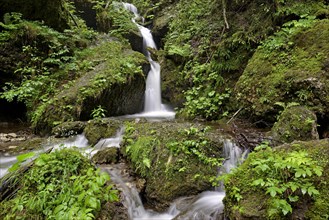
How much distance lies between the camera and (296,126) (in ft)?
16.0

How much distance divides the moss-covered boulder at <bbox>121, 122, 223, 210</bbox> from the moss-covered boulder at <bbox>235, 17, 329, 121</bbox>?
181 centimetres

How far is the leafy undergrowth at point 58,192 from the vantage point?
2738 millimetres

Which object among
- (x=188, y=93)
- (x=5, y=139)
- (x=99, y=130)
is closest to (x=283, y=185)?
(x=99, y=130)

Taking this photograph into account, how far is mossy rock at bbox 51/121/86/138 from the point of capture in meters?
6.50

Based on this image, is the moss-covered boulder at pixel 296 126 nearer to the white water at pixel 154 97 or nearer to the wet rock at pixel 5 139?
the white water at pixel 154 97

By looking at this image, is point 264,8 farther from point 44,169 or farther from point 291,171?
point 44,169

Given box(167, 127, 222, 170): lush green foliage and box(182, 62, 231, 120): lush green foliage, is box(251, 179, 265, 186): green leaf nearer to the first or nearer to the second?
box(167, 127, 222, 170): lush green foliage

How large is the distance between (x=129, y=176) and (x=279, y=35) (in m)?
5.29

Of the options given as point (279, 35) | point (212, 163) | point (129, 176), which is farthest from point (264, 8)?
point (129, 176)

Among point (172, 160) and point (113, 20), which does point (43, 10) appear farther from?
point (172, 160)

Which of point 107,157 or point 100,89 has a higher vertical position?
point 100,89

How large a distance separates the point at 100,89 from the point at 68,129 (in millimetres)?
1678

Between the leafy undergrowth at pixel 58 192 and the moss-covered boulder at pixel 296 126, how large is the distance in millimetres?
3385

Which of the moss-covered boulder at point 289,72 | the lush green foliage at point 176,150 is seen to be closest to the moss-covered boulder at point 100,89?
the lush green foliage at point 176,150
